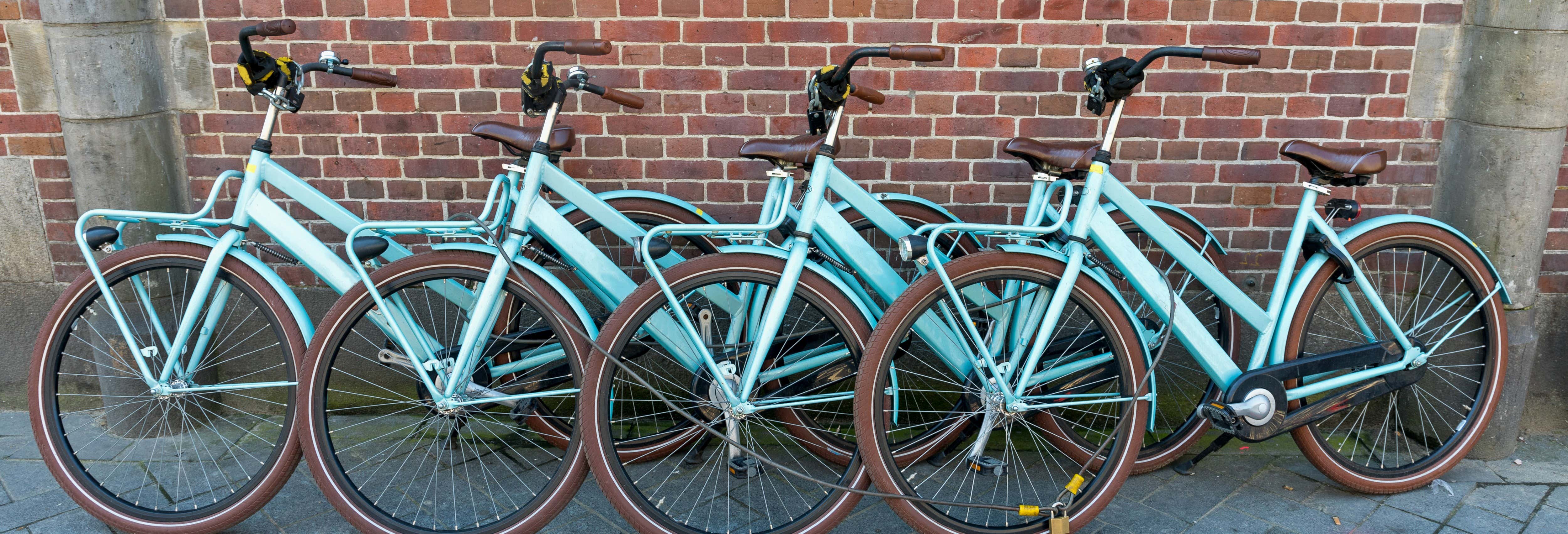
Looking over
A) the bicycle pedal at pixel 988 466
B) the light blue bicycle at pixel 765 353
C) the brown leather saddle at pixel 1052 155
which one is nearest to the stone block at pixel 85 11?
the light blue bicycle at pixel 765 353

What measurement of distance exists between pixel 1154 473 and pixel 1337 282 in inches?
35.2

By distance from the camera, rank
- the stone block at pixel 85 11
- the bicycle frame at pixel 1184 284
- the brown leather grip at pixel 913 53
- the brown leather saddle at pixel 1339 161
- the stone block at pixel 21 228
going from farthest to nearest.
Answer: the stone block at pixel 21 228 → the stone block at pixel 85 11 → the brown leather saddle at pixel 1339 161 → the bicycle frame at pixel 1184 284 → the brown leather grip at pixel 913 53

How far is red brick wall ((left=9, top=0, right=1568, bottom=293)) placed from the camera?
11.9 feet

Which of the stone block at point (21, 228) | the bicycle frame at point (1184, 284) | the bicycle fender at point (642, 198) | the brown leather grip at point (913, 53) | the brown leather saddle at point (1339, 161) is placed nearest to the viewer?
the brown leather grip at point (913, 53)

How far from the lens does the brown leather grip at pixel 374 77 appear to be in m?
3.22

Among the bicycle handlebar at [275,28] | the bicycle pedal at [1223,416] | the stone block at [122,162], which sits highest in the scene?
the bicycle handlebar at [275,28]

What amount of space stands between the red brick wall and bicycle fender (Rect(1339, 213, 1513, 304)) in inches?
15.4

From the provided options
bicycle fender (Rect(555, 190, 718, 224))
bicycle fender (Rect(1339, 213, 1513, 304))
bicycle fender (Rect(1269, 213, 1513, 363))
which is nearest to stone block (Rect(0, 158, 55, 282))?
bicycle fender (Rect(555, 190, 718, 224))

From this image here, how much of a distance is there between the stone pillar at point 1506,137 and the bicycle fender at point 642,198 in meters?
2.65

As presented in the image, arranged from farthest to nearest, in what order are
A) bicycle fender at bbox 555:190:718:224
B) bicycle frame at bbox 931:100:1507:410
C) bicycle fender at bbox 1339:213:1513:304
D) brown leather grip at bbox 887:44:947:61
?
bicycle fender at bbox 555:190:718:224 < bicycle fender at bbox 1339:213:1513:304 < bicycle frame at bbox 931:100:1507:410 < brown leather grip at bbox 887:44:947:61

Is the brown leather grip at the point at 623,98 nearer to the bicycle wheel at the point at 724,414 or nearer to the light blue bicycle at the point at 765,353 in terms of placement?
the light blue bicycle at the point at 765,353

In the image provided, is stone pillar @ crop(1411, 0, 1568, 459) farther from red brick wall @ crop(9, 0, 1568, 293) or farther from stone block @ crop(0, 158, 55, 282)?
stone block @ crop(0, 158, 55, 282)

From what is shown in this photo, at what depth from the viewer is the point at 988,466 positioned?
3.43m

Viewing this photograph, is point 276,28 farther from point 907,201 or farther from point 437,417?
point 907,201
